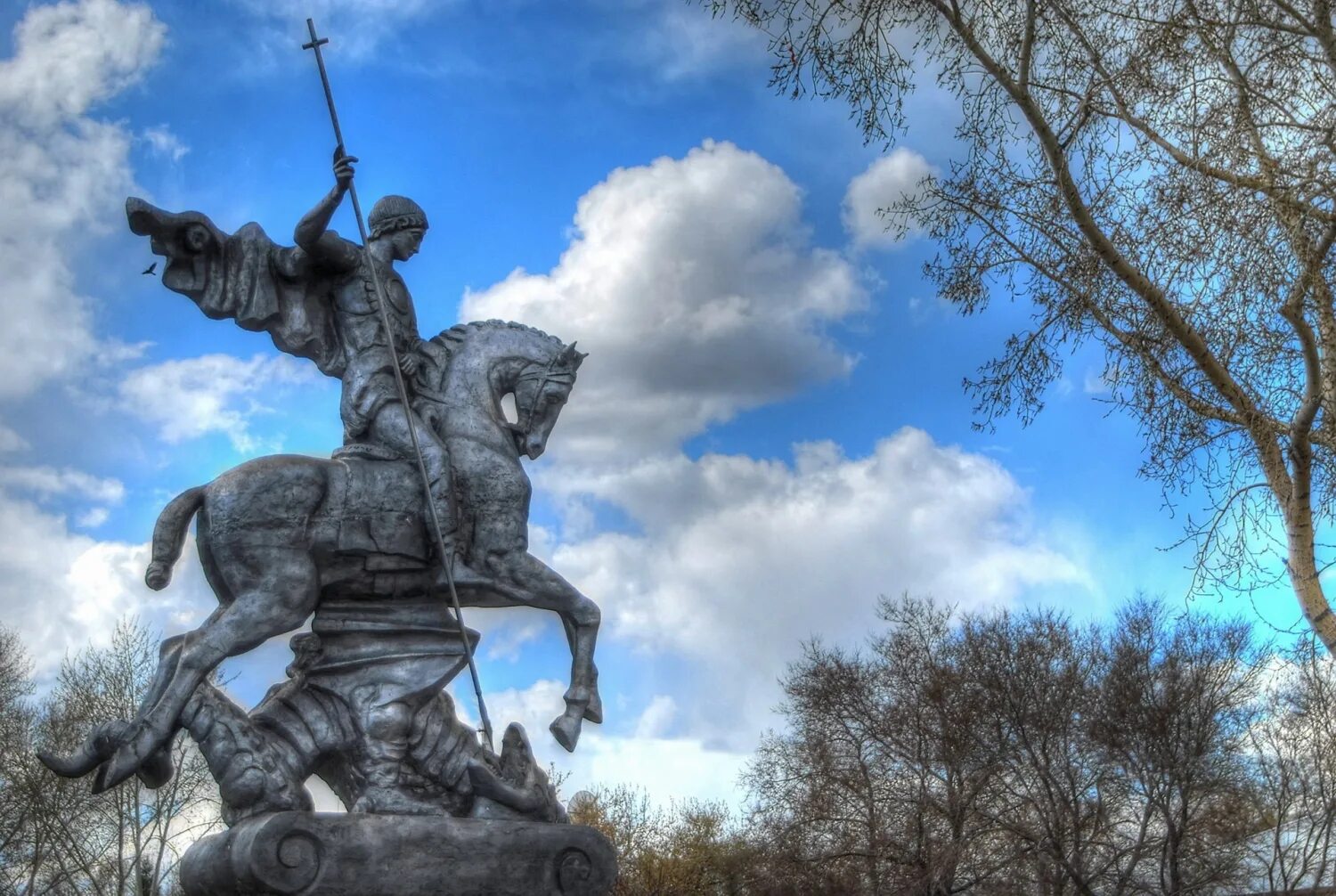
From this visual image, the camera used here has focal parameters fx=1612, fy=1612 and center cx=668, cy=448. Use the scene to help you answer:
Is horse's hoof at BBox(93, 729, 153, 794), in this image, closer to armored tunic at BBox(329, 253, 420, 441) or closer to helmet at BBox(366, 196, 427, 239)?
armored tunic at BBox(329, 253, 420, 441)

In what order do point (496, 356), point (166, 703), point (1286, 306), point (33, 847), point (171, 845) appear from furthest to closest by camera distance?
1. point (33, 847)
2. point (171, 845)
3. point (1286, 306)
4. point (496, 356)
5. point (166, 703)

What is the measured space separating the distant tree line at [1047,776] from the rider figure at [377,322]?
2140 centimetres

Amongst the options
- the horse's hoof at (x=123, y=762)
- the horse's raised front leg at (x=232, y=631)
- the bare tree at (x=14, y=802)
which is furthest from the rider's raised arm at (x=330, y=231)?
the bare tree at (x=14, y=802)

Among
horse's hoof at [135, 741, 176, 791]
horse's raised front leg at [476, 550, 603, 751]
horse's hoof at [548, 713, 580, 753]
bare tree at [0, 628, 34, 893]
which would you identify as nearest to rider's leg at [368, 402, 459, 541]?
horse's raised front leg at [476, 550, 603, 751]

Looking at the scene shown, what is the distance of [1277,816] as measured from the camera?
27578mm

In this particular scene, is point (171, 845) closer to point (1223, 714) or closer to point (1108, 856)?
point (1108, 856)

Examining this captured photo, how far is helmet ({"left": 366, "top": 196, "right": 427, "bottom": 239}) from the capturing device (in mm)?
8523

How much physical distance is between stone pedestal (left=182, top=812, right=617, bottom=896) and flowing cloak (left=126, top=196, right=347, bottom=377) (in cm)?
236

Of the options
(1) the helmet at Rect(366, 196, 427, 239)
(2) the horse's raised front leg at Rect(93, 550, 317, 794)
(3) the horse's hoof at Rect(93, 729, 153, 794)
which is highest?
(1) the helmet at Rect(366, 196, 427, 239)

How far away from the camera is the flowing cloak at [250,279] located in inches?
314

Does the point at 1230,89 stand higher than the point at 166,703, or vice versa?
the point at 1230,89

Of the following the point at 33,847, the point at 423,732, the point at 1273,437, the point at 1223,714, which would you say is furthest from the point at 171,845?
the point at 1223,714

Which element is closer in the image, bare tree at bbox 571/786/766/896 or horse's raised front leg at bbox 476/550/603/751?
horse's raised front leg at bbox 476/550/603/751

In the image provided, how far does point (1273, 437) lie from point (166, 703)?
251 inches
